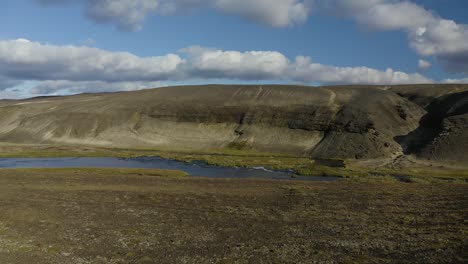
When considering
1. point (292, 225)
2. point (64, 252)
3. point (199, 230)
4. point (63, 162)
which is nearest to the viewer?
point (64, 252)

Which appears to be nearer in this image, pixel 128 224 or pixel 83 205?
pixel 128 224

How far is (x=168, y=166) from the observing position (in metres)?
76.5

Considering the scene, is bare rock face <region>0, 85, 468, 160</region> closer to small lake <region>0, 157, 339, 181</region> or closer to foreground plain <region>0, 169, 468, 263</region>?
small lake <region>0, 157, 339, 181</region>

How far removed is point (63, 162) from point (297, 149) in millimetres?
51548

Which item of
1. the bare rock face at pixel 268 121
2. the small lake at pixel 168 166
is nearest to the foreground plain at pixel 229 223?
the small lake at pixel 168 166

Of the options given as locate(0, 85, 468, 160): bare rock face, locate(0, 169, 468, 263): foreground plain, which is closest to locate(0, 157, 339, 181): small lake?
locate(0, 169, 468, 263): foreground plain

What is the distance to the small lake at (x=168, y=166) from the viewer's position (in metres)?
63.4

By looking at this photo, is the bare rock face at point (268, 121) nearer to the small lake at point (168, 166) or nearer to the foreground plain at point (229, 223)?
the small lake at point (168, 166)

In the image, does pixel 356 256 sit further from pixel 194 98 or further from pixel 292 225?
pixel 194 98

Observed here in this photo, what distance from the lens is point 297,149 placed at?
107688 mm

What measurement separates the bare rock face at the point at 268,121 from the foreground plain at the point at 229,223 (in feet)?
171

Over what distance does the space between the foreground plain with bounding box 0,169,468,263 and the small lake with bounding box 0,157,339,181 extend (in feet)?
46.5

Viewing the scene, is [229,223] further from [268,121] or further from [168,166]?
[268,121]

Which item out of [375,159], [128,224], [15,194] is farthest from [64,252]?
[375,159]
